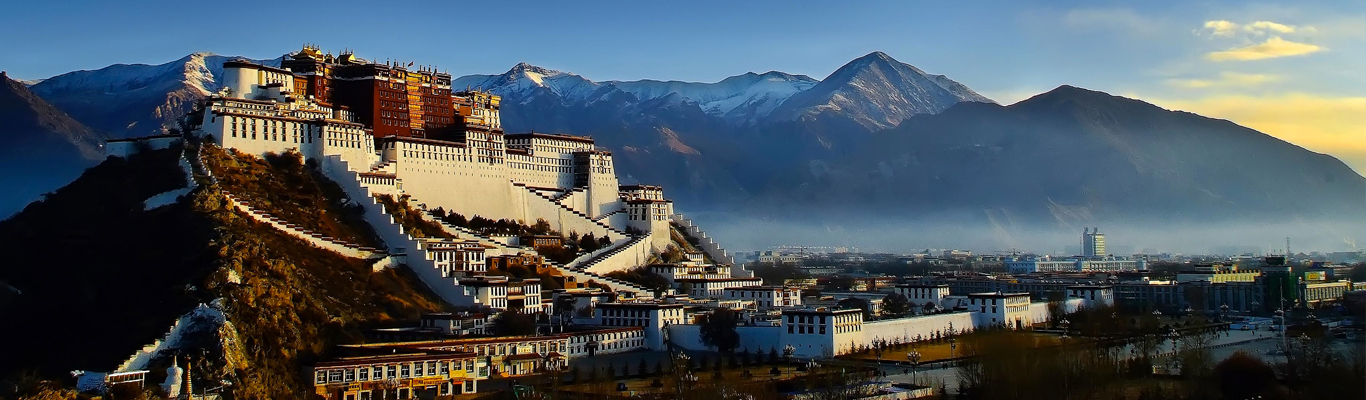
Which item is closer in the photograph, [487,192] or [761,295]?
[761,295]

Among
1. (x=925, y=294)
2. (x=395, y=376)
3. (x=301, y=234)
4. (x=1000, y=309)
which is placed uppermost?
(x=301, y=234)

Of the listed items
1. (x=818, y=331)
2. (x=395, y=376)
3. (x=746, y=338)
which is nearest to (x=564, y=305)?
(x=746, y=338)

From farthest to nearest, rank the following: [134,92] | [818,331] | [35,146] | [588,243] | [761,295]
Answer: [134,92], [35,146], [588,243], [761,295], [818,331]

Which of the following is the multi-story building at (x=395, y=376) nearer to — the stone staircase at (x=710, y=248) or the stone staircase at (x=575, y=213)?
the stone staircase at (x=575, y=213)

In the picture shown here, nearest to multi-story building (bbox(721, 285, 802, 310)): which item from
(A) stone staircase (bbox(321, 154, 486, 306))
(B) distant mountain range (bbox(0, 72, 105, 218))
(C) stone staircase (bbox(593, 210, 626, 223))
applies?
(C) stone staircase (bbox(593, 210, 626, 223))

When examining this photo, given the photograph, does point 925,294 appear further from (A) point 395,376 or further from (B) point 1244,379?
(A) point 395,376

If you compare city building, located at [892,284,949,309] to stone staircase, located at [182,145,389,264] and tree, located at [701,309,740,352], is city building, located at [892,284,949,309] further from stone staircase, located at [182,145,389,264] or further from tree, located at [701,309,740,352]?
stone staircase, located at [182,145,389,264]

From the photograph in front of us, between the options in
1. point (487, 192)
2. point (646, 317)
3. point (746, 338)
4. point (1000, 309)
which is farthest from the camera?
point (487, 192)
